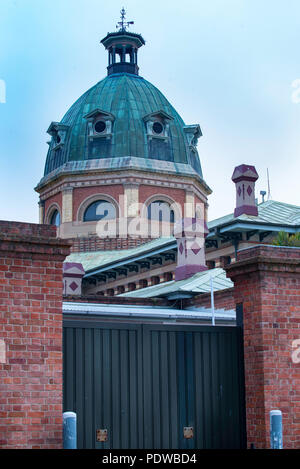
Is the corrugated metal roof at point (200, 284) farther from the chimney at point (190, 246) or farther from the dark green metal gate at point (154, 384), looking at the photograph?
the dark green metal gate at point (154, 384)

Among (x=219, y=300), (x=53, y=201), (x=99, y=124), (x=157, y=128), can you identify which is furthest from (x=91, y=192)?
(x=219, y=300)

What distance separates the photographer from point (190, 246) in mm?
35812

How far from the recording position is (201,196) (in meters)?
59.2

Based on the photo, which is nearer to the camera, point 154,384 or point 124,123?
point 154,384

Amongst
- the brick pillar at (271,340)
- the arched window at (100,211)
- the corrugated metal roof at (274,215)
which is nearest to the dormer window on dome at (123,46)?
the arched window at (100,211)

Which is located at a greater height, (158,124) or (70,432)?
(158,124)

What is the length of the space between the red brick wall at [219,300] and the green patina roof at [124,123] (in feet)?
88.3

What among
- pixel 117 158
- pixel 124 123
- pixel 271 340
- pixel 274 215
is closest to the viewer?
pixel 271 340

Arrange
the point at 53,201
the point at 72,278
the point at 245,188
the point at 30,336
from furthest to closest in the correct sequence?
the point at 53,201 → the point at 72,278 → the point at 245,188 → the point at 30,336

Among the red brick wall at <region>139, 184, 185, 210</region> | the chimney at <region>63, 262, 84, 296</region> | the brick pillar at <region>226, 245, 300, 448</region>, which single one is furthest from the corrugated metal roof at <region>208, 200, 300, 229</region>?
the brick pillar at <region>226, 245, 300, 448</region>

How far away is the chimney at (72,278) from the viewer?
44.8m

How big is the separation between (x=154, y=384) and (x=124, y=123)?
48190mm

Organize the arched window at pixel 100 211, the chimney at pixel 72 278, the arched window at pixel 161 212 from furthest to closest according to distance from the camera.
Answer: the arched window at pixel 161 212
the arched window at pixel 100 211
the chimney at pixel 72 278

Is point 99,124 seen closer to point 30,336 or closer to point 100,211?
point 100,211
